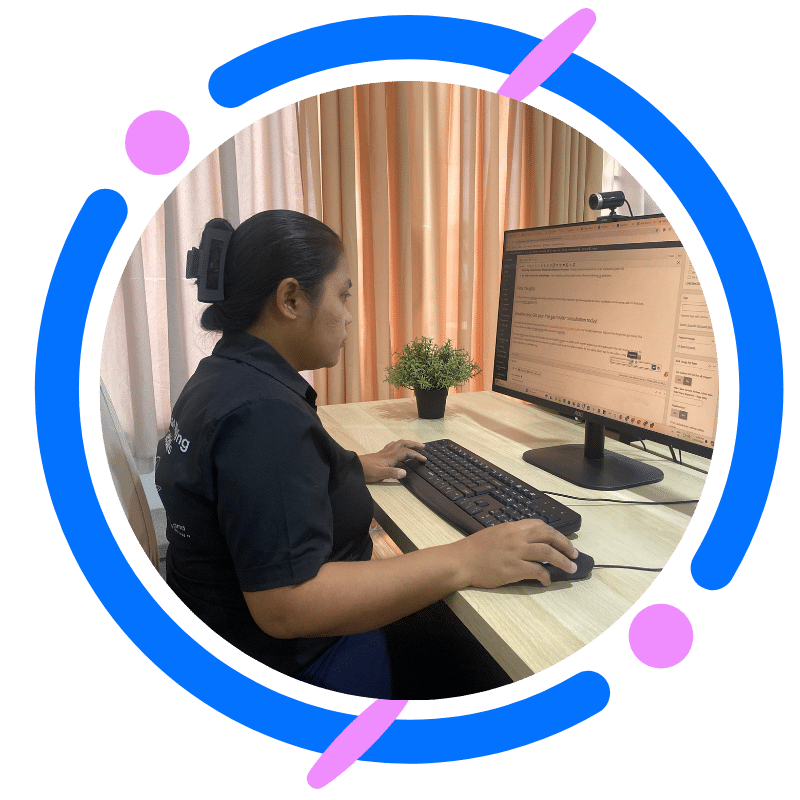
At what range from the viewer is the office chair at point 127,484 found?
796 mm

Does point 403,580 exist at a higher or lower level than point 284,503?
lower

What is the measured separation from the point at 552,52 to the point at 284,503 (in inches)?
25.5

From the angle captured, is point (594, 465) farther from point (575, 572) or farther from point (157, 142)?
point (157, 142)

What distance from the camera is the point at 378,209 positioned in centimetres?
154

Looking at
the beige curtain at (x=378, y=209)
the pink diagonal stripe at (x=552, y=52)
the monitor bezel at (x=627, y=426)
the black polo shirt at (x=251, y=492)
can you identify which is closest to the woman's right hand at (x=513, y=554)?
the black polo shirt at (x=251, y=492)

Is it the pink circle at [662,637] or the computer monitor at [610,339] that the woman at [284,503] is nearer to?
the pink circle at [662,637]

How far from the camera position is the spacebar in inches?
30.4

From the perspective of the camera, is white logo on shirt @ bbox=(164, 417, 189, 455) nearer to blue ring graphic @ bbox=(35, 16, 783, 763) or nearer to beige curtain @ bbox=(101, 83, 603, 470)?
blue ring graphic @ bbox=(35, 16, 783, 763)

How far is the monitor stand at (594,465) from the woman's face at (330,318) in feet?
1.52

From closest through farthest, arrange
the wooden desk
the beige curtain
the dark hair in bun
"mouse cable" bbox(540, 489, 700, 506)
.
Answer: the wooden desk, the dark hair in bun, "mouse cable" bbox(540, 489, 700, 506), the beige curtain

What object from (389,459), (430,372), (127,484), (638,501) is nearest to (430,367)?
(430,372)

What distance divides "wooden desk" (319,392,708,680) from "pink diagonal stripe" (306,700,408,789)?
0.77ft

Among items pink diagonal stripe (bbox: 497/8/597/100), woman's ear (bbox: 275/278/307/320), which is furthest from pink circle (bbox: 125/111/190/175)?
pink diagonal stripe (bbox: 497/8/597/100)

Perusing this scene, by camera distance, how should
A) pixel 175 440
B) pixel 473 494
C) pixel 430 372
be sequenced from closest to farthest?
pixel 175 440 → pixel 473 494 → pixel 430 372
